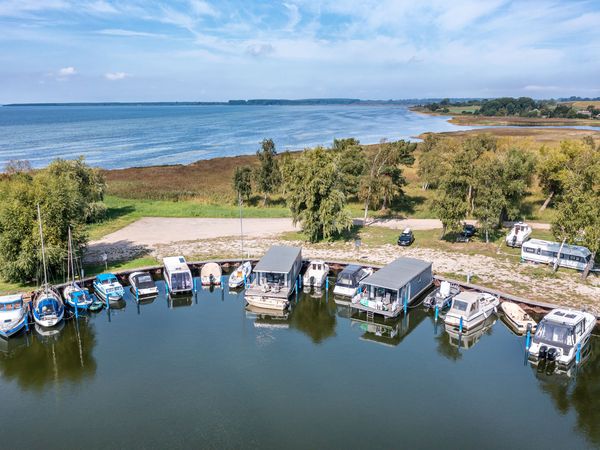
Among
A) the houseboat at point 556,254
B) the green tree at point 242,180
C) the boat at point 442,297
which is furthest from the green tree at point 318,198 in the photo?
the green tree at point 242,180

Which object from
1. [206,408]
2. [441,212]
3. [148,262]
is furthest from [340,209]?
[206,408]

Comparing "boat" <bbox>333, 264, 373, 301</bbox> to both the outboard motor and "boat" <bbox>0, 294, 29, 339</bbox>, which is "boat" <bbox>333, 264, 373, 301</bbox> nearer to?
the outboard motor

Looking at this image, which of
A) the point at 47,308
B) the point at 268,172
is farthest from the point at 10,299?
the point at 268,172

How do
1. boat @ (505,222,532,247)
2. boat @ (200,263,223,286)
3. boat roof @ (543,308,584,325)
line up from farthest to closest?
boat @ (505,222,532,247) → boat @ (200,263,223,286) → boat roof @ (543,308,584,325)

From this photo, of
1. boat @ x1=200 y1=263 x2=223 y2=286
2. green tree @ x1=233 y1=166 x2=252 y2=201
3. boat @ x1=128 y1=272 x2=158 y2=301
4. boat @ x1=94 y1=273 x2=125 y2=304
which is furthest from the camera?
green tree @ x1=233 y1=166 x2=252 y2=201

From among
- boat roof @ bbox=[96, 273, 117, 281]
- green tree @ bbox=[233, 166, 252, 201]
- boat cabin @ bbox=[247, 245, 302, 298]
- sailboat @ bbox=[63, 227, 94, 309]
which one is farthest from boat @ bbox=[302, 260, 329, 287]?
green tree @ bbox=[233, 166, 252, 201]

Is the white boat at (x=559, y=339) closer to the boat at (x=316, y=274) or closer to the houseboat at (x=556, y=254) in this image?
the houseboat at (x=556, y=254)
